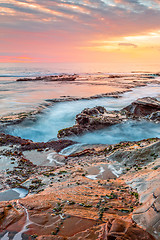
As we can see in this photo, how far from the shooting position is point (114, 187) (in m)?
5.82

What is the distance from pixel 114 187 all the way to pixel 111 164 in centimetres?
187

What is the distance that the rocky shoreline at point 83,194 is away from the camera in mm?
3879

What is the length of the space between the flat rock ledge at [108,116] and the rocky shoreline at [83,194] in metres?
3.27

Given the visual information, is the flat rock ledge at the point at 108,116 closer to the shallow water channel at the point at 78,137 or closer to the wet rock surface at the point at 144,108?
the wet rock surface at the point at 144,108

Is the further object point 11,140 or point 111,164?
point 11,140

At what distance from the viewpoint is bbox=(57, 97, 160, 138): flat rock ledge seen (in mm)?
13423

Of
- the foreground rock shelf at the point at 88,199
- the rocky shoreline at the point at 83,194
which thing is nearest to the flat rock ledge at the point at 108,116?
the rocky shoreline at the point at 83,194

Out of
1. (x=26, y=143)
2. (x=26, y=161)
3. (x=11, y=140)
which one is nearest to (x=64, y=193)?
(x=26, y=161)

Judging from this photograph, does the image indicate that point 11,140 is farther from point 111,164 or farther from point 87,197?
point 87,197

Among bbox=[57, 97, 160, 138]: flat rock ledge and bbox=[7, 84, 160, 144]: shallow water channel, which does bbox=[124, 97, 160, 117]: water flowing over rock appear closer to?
bbox=[57, 97, 160, 138]: flat rock ledge

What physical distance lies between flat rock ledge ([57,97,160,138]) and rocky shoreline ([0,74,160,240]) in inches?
129

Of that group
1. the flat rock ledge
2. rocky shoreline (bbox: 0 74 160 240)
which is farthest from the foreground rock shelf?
the flat rock ledge

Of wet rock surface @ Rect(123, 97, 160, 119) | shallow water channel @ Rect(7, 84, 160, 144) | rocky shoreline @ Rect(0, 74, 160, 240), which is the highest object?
wet rock surface @ Rect(123, 97, 160, 119)

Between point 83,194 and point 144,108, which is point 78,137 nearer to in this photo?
point 83,194
